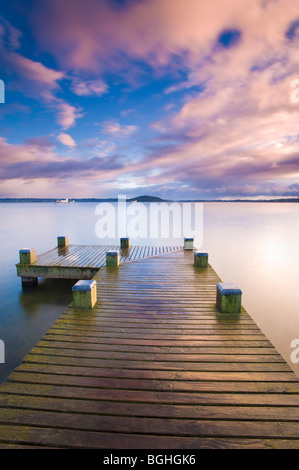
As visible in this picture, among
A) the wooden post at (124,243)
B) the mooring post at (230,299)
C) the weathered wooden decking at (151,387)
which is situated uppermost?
the wooden post at (124,243)

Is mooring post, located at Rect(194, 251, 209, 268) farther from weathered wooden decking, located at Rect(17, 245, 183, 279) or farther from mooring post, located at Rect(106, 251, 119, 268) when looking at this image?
mooring post, located at Rect(106, 251, 119, 268)

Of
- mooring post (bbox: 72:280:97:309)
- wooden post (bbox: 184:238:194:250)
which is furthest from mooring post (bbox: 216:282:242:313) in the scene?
wooden post (bbox: 184:238:194:250)

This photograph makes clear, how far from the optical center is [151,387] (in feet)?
9.71

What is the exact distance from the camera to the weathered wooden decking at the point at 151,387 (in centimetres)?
236

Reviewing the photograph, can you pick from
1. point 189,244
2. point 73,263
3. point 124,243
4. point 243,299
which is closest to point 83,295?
point 73,263

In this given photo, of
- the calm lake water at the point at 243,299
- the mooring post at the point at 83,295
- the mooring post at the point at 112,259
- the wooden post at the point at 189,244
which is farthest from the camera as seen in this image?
the wooden post at the point at 189,244

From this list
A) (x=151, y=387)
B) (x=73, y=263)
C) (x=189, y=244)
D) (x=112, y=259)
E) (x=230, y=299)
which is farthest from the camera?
(x=189, y=244)

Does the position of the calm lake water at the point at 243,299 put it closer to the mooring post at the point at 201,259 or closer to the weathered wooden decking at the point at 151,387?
the mooring post at the point at 201,259

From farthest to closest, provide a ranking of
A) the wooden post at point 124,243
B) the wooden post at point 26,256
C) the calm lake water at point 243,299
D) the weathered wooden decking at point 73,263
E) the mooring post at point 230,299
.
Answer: the wooden post at point 124,243, the wooden post at point 26,256, the weathered wooden decking at point 73,263, the calm lake water at point 243,299, the mooring post at point 230,299

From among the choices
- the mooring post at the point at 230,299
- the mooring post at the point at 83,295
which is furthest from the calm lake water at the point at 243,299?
the mooring post at the point at 230,299

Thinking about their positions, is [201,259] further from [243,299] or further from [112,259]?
[112,259]

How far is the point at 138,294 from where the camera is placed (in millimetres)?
6105
